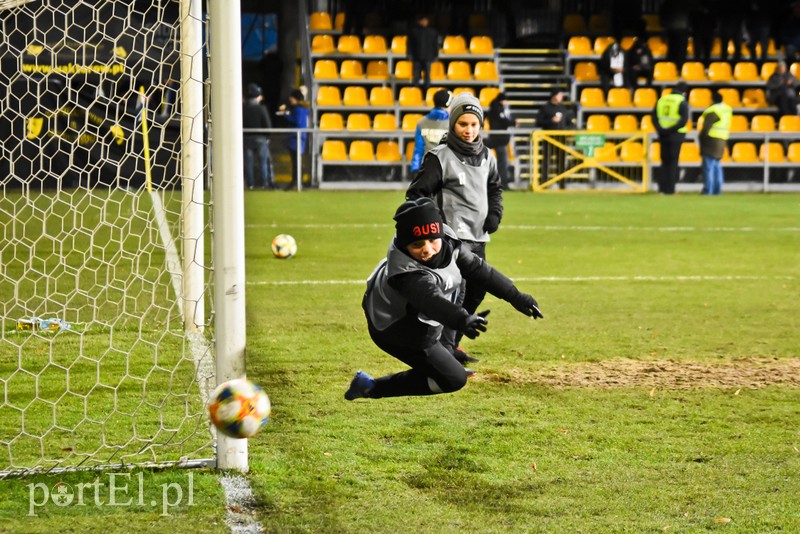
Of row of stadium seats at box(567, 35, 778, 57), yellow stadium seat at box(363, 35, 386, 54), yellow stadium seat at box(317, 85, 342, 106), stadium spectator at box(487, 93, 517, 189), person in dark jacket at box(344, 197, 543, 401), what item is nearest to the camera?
person in dark jacket at box(344, 197, 543, 401)

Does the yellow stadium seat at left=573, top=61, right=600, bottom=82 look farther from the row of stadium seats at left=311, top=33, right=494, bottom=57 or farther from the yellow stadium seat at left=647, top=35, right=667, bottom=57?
the row of stadium seats at left=311, top=33, right=494, bottom=57

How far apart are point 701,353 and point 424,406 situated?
247cm

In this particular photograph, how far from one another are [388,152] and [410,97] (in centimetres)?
205

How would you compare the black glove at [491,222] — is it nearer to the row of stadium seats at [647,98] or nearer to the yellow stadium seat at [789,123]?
the row of stadium seats at [647,98]

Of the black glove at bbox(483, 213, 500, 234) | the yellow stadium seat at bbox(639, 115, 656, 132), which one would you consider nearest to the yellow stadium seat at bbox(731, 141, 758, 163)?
the yellow stadium seat at bbox(639, 115, 656, 132)

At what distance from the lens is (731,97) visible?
2783 cm

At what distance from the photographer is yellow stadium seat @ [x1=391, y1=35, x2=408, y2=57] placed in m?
27.9

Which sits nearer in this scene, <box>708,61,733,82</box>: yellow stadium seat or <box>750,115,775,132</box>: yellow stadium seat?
<box>750,115,775,132</box>: yellow stadium seat

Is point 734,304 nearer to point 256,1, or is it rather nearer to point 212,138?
point 212,138

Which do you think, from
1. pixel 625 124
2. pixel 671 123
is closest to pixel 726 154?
pixel 625 124

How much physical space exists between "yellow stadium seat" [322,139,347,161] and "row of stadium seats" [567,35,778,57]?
7179 mm

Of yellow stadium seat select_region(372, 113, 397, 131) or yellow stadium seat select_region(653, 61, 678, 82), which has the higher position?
yellow stadium seat select_region(653, 61, 678, 82)

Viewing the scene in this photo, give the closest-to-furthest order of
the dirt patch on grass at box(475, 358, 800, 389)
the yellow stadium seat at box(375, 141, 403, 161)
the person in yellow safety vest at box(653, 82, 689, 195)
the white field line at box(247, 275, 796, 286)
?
the dirt patch on grass at box(475, 358, 800, 389), the white field line at box(247, 275, 796, 286), the person in yellow safety vest at box(653, 82, 689, 195), the yellow stadium seat at box(375, 141, 403, 161)

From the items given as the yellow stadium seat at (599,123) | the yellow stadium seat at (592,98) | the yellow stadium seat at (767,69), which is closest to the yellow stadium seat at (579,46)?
the yellow stadium seat at (592,98)
